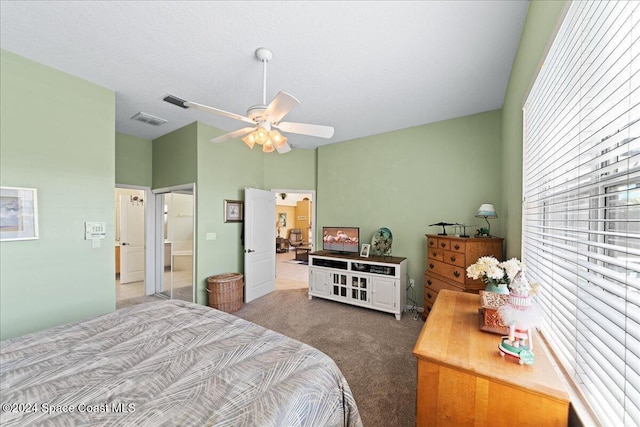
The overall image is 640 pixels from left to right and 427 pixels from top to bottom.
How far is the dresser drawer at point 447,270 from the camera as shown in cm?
269

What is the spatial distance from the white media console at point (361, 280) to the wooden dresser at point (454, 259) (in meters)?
0.40

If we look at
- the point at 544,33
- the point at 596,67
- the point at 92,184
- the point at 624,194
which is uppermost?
the point at 544,33

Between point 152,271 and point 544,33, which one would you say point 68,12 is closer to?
point 544,33

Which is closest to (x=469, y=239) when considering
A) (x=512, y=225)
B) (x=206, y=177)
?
(x=512, y=225)

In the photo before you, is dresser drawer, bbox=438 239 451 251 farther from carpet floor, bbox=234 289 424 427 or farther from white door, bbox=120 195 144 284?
white door, bbox=120 195 144 284

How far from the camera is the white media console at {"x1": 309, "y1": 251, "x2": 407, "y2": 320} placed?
341 centimetres

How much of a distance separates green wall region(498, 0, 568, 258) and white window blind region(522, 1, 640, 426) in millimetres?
165

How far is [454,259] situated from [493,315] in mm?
1656

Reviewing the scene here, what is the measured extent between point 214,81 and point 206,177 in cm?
154

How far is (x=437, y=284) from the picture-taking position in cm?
303

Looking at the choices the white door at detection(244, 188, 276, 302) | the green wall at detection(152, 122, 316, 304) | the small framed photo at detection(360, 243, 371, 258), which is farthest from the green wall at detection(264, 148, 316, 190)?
the small framed photo at detection(360, 243, 371, 258)

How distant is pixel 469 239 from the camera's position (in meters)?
2.63

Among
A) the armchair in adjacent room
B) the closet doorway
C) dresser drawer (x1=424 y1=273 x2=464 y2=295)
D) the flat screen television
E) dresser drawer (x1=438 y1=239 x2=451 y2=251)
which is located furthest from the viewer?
the armchair in adjacent room

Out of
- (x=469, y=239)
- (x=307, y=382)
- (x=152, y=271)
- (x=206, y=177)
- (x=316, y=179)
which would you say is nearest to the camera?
(x=307, y=382)
